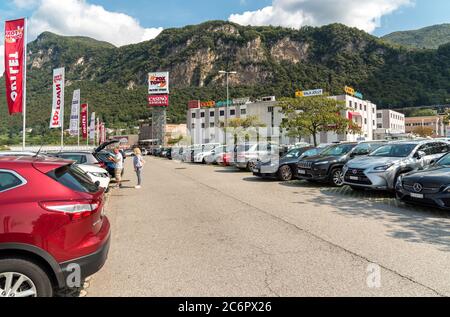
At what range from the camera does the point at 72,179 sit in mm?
3949

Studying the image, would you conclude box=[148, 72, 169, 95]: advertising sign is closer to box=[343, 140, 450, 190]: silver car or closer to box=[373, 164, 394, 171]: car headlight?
box=[343, 140, 450, 190]: silver car

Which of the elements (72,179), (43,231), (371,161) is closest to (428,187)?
(371,161)

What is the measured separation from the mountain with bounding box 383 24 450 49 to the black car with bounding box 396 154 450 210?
178m

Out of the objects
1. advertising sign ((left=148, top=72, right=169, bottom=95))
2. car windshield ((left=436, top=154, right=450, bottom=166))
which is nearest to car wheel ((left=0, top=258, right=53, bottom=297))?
car windshield ((left=436, top=154, right=450, bottom=166))

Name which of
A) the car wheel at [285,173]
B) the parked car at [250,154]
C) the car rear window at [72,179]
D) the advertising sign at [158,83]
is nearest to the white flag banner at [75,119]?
the parked car at [250,154]

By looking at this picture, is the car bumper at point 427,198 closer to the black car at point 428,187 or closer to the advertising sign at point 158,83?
the black car at point 428,187

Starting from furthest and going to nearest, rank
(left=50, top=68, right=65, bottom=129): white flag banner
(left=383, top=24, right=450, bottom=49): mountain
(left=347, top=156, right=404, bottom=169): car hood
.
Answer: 1. (left=383, top=24, right=450, bottom=49): mountain
2. (left=50, top=68, right=65, bottom=129): white flag banner
3. (left=347, top=156, right=404, bottom=169): car hood

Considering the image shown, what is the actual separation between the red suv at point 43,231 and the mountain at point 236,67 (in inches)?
3353

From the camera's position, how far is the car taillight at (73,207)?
342 cm

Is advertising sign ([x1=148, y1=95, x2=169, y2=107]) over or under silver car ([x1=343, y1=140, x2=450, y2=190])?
over

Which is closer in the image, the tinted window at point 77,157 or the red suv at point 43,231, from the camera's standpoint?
the red suv at point 43,231

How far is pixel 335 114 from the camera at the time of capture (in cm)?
3112

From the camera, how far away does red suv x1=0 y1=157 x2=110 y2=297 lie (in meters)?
3.26

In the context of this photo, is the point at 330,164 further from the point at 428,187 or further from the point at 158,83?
the point at 158,83
